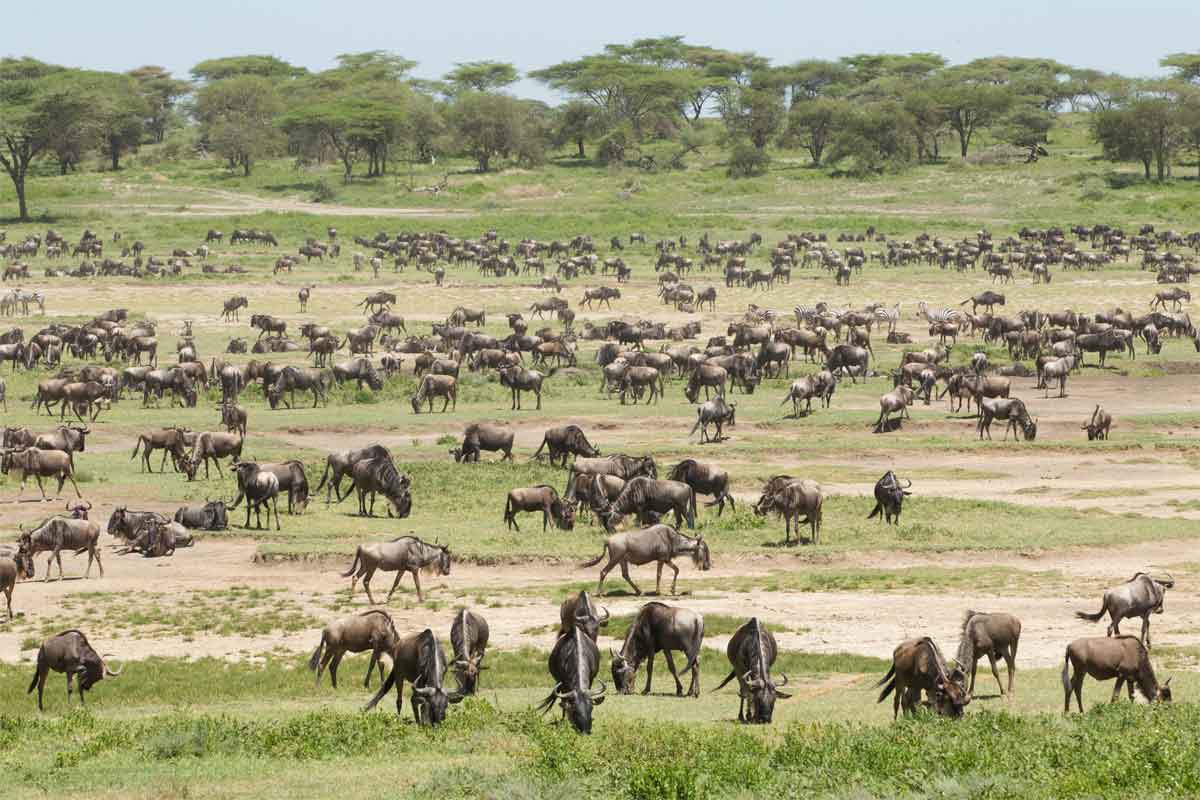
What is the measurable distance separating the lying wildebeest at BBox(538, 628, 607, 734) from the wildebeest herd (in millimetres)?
31

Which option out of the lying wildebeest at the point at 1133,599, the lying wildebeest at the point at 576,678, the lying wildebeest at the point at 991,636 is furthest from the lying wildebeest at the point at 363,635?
the lying wildebeest at the point at 1133,599

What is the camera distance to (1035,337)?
5509 centimetres

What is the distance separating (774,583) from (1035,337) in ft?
103

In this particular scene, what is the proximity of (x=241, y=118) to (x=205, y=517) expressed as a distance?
10199cm

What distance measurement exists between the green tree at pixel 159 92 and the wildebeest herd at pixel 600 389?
221 ft

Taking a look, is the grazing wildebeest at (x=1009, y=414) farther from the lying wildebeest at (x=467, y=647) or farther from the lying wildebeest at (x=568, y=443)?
the lying wildebeest at (x=467, y=647)

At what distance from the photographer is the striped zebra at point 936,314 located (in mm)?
59781

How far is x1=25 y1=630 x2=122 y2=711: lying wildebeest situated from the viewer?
1895 cm

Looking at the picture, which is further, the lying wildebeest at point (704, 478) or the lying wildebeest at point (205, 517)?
the lying wildebeest at point (704, 478)

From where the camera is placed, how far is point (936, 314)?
62.6 m

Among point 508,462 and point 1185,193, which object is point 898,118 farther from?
point 508,462

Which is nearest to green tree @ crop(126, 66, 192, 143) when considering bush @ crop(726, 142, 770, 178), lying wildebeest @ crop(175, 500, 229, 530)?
bush @ crop(726, 142, 770, 178)

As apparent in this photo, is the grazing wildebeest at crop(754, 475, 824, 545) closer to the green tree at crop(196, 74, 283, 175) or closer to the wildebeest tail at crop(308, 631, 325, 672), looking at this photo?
the wildebeest tail at crop(308, 631, 325, 672)

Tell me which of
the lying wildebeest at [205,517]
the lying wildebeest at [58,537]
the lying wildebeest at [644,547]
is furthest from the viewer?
the lying wildebeest at [205,517]
